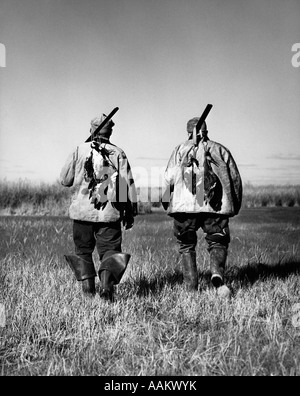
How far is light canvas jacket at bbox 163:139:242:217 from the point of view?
16.2ft

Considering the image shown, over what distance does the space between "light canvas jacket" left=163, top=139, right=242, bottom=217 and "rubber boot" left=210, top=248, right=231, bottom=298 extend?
1.46ft

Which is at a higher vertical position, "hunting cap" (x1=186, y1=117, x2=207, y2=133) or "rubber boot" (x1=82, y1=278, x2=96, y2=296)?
"hunting cap" (x1=186, y1=117, x2=207, y2=133)

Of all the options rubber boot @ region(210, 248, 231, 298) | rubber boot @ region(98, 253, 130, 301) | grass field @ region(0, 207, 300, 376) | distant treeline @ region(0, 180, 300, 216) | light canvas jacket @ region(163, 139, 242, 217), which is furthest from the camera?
distant treeline @ region(0, 180, 300, 216)

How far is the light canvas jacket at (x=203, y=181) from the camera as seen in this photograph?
4.92 metres

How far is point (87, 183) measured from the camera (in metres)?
4.74

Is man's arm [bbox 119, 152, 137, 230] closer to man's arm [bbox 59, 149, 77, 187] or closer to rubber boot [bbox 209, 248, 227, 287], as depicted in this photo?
man's arm [bbox 59, 149, 77, 187]

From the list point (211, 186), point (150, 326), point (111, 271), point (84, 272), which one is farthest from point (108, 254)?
point (211, 186)

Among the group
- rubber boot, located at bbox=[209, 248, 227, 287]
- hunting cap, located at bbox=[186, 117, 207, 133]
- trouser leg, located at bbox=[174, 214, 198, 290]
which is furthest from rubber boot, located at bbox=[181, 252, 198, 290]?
hunting cap, located at bbox=[186, 117, 207, 133]

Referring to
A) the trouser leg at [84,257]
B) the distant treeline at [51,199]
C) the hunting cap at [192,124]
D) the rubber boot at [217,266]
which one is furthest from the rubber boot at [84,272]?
the distant treeline at [51,199]

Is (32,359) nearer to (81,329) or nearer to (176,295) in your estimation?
(81,329)

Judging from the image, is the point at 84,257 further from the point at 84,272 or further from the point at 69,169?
the point at 69,169

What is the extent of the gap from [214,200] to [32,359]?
8.45ft
